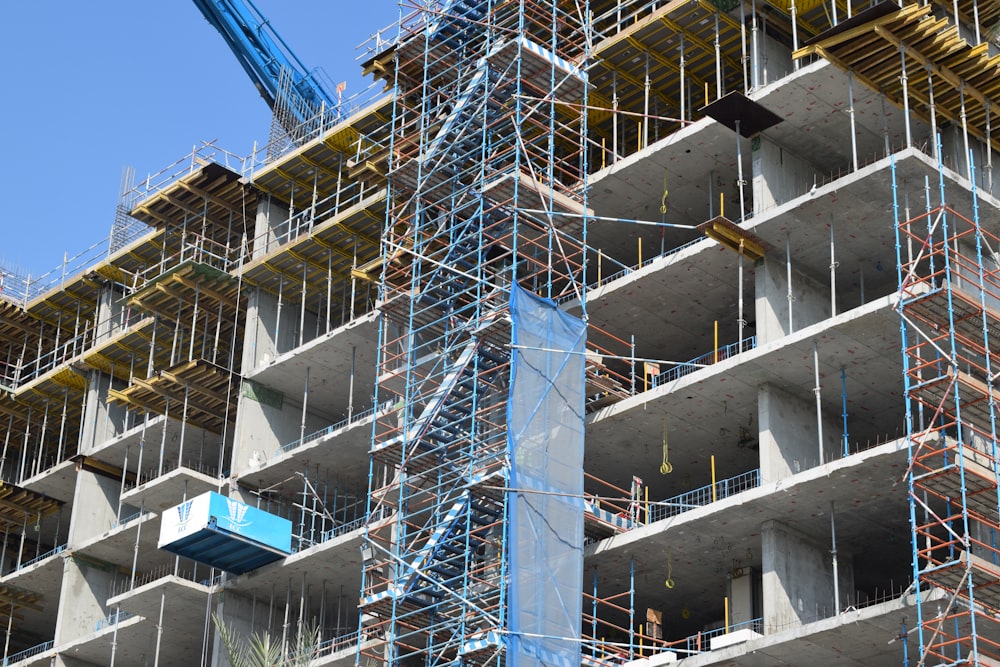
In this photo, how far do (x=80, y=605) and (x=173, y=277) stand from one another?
13.3m

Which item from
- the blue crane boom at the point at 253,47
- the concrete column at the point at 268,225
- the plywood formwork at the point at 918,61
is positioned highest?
the blue crane boom at the point at 253,47

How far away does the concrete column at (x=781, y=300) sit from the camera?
48125mm

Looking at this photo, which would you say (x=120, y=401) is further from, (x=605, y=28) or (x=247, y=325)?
(x=605, y=28)

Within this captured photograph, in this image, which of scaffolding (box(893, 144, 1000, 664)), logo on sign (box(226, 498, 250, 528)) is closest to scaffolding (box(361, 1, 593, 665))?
logo on sign (box(226, 498, 250, 528))

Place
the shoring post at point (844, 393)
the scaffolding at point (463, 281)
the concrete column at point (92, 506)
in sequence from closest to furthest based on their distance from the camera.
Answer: the shoring post at point (844, 393)
the scaffolding at point (463, 281)
the concrete column at point (92, 506)

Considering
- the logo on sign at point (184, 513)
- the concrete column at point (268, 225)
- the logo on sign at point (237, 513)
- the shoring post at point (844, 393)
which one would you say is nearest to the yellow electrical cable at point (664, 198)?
the shoring post at point (844, 393)

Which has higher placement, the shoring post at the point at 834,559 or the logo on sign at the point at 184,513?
the logo on sign at the point at 184,513

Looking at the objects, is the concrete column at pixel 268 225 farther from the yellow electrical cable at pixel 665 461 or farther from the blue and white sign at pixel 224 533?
the yellow electrical cable at pixel 665 461

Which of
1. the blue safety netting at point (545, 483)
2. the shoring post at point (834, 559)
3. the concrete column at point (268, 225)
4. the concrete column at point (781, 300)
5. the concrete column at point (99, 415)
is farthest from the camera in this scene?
the concrete column at point (99, 415)

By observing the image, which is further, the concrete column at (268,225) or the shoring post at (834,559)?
the concrete column at (268,225)

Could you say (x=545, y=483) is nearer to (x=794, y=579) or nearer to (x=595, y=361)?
(x=595, y=361)

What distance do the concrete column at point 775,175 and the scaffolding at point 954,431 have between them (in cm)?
408

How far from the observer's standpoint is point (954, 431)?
45562mm

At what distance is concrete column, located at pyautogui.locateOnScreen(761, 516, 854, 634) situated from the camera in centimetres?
4453
